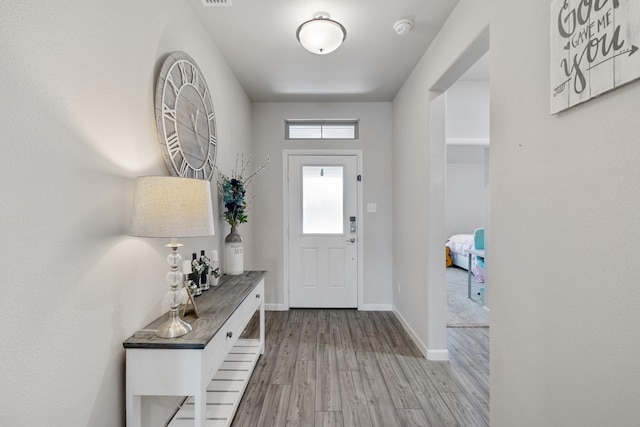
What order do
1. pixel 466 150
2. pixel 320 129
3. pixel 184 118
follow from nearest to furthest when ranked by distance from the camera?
pixel 184 118, pixel 320 129, pixel 466 150

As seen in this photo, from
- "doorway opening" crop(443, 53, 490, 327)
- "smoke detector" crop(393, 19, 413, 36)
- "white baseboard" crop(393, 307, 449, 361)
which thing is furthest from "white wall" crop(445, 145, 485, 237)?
"smoke detector" crop(393, 19, 413, 36)

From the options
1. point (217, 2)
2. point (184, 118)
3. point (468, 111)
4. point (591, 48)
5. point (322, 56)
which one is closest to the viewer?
point (591, 48)

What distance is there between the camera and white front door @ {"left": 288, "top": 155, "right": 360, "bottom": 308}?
12.5ft

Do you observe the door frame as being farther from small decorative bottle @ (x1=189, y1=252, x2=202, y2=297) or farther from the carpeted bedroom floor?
small decorative bottle @ (x1=189, y1=252, x2=202, y2=297)

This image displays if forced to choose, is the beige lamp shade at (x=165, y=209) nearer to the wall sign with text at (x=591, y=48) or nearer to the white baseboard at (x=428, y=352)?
the wall sign with text at (x=591, y=48)

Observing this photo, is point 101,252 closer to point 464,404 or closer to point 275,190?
point 464,404

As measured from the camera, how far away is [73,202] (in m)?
1.03

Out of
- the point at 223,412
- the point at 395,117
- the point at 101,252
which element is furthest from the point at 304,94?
the point at 223,412

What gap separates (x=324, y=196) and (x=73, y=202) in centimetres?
295

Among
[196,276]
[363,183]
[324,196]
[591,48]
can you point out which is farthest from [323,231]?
[591,48]

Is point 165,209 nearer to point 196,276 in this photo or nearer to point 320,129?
point 196,276

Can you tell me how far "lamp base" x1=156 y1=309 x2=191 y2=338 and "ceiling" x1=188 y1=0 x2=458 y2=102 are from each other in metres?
1.98

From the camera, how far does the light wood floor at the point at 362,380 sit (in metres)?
1.87

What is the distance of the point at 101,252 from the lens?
1161 millimetres
